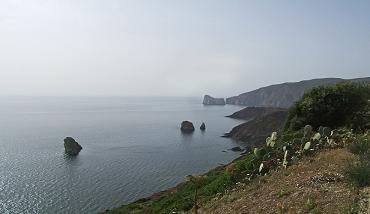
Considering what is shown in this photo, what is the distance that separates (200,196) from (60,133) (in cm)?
8545

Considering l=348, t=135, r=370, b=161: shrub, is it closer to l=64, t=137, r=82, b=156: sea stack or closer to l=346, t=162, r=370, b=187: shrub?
l=346, t=162, r=370, b=187: shrub

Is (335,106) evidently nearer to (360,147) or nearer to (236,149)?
(360,147)

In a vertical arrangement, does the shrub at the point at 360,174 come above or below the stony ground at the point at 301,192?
above

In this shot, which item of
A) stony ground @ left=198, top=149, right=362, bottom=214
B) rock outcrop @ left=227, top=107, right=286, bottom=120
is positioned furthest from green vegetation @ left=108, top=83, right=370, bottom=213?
rock outcrop @ left=227, top=107, right=286, bottom=120

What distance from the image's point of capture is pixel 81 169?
185 feet

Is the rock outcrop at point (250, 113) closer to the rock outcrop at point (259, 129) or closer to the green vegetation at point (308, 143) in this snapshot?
the rock outcrop at point (259, 129)

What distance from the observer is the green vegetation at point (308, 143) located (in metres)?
13.8

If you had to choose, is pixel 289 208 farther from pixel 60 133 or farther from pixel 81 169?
pixel 60 133

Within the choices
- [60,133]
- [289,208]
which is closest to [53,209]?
[289,208]

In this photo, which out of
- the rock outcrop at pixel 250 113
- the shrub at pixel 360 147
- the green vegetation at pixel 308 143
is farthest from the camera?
the rock outcrop at pixel 250 113

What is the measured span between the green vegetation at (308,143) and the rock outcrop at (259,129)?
61209 millimetres

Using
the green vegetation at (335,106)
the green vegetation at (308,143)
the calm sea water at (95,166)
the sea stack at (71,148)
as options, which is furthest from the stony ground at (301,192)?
the sea stack at (71,148)

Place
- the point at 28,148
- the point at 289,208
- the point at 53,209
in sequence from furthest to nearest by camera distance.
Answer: the point at 28,148
the point at 53,209
the point at 289,208

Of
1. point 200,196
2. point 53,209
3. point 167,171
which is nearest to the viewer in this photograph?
point 200,196
